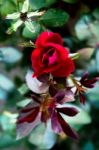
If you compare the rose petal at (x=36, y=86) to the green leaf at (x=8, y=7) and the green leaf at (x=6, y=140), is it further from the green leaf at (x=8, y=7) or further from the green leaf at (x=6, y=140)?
the green leaf at (x=6, y=140)

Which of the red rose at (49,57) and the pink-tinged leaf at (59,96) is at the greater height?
the red rose at (49,57)

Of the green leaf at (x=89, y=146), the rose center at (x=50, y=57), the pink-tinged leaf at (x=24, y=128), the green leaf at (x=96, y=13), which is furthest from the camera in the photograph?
the green leaf at (x=89, y=146)

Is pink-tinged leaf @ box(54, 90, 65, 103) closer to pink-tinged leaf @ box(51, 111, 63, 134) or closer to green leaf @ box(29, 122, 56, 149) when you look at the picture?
pink-tinged leaf @ box(51, 111, 63, 134)

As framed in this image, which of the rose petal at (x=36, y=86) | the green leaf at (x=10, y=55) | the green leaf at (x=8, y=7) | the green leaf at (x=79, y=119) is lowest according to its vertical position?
the green leaf at (x=79, y=119)

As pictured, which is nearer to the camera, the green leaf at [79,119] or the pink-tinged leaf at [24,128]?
the pink-tinged leaf at [24,128]

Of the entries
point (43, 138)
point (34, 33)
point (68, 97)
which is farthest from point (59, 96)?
point (43, 138)

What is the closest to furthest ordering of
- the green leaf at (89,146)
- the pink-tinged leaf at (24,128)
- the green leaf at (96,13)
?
the pink-tinged leaf at (24,128) < the green leaf at (96,13) < the green leaf at (89,146)

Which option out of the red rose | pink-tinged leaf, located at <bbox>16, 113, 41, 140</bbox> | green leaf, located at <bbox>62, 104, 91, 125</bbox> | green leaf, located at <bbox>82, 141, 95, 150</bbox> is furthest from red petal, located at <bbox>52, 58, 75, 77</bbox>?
green leaf, located at <bbox>82, 141, 95, 150</bbox>

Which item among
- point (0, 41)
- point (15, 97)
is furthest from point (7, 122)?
point (0, 41)

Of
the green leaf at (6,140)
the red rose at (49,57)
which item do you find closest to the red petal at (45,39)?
the red rose at (49,57)
